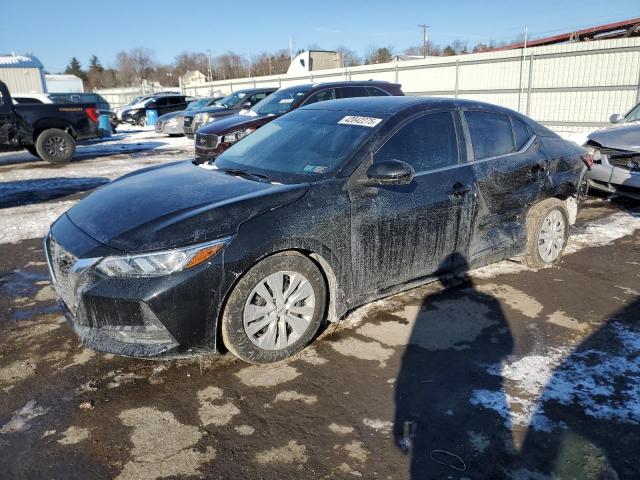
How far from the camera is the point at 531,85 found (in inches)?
687

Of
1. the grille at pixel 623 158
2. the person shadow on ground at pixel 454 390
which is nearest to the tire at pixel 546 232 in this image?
the person shadow on ground at pixel 454 390

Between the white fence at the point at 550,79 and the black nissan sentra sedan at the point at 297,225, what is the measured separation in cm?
1283

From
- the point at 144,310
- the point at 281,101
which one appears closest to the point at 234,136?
the point at 281,101

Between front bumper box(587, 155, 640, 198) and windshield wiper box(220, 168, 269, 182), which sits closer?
windshield wiper box(220, 168, 269, 182)

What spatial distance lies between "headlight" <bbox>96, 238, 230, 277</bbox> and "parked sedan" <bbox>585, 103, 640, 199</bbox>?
21.3 feet

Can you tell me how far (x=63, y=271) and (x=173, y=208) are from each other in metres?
0.79

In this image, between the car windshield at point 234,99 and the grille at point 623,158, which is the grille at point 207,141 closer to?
the grille at point 623,158

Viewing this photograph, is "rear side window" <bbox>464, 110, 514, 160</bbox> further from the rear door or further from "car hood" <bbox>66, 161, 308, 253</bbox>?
"car hood" <bbox>66, 161, 308, 253</bbox>

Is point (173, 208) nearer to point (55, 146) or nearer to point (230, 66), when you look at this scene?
point (55, 146)

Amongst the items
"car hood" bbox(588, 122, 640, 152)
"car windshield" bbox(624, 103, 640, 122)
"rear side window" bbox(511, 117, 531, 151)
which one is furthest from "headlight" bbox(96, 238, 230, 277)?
"car windshield" bbox(624, 103, 640, 122)

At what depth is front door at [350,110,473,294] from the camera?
11.6ft

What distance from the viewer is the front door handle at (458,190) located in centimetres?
397

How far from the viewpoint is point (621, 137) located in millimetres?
7305

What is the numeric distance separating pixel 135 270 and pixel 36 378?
1.08 meters
